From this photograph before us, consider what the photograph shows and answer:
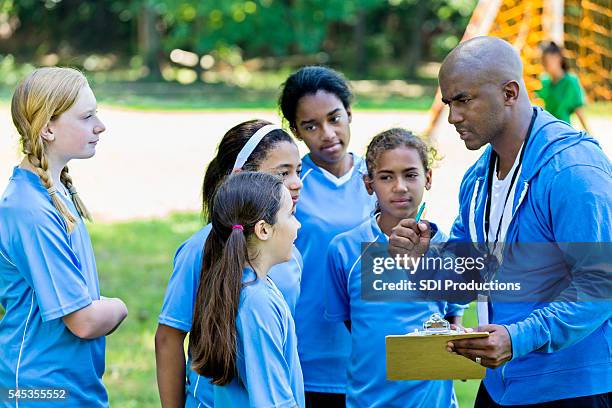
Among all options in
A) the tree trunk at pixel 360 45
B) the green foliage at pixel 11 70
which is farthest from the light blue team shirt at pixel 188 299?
the tree trunk at pixel 360 45

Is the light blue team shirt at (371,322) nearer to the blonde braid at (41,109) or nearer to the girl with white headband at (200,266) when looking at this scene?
the girl with white headband at (200,266)

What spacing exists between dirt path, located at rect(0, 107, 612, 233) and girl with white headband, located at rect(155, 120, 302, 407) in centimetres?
584

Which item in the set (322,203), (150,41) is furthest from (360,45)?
(322,203)

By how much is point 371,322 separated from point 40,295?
4.11 feet

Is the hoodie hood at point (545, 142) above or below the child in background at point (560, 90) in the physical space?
below

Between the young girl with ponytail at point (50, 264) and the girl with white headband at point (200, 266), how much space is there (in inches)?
8.9

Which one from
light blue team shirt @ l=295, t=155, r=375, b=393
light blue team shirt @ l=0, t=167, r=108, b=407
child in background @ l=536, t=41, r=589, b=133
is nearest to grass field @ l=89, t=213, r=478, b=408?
light blue team shirt @ l=295, t=155, r=375, b=393

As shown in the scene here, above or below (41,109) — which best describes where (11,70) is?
above

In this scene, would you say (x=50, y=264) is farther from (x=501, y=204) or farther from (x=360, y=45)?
(x=360, y=45)

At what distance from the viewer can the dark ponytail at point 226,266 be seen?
286 centimetres

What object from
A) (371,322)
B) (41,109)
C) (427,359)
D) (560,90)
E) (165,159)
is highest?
(165,159)

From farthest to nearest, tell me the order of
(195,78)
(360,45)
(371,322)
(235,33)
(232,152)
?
(360,45) → (195,78) → (235,33) → (371,322) → (232,152)

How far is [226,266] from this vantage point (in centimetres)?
293

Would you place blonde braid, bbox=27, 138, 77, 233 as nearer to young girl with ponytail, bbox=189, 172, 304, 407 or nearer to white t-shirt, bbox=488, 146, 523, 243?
young girl with ponytail, bbox=189, 172, 304, 407
